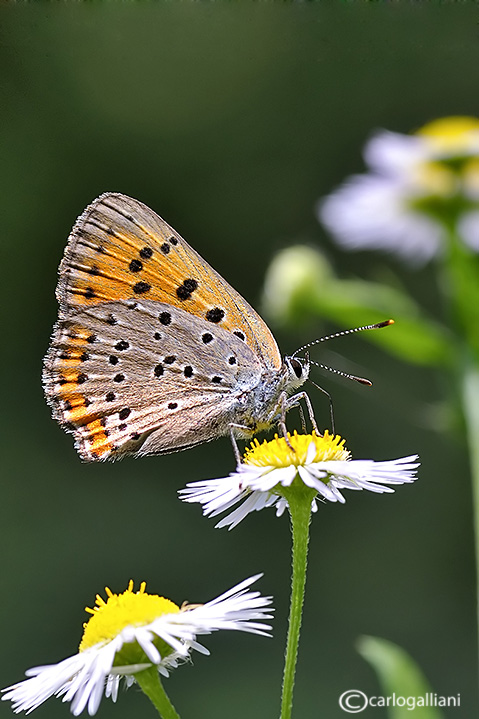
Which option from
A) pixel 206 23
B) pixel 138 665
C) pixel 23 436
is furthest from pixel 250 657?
pixel 138 665

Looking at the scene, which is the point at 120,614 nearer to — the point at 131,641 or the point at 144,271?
the point at 131,641

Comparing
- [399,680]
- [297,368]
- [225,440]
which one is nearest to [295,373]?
[297,368]

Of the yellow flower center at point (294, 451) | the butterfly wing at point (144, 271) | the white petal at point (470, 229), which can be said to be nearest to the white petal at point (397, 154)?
the white petal at point (470, 229)

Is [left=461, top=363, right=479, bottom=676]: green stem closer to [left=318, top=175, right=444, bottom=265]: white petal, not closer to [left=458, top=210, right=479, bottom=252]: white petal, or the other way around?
[left=458, top=210, right=479, bottom=252]: white petal

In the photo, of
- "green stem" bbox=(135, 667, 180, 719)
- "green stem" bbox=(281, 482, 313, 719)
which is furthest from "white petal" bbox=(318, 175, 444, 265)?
"green stem" bbox=(135, 667, 180, 719)

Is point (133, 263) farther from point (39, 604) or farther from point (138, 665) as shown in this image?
point (39, 604)

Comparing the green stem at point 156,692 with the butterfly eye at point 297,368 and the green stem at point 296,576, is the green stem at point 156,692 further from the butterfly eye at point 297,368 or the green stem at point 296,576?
the butterfly eye at point 297,368

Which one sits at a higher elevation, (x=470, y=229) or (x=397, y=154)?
(x=397, y=154)
